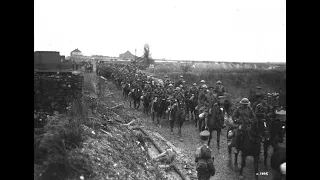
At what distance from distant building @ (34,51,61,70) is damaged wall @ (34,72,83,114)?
164 cm

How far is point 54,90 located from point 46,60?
2393mm

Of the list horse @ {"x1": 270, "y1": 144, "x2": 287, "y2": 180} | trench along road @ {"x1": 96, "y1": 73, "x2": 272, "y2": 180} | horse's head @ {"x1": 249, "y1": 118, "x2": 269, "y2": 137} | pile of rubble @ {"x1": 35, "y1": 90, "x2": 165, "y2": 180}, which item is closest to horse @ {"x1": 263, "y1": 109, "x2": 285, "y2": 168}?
horse's head @ {"x1": 249, "y1": 118, "x2": 269, "y2": 137}

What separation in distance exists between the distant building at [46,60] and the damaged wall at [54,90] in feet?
5.37

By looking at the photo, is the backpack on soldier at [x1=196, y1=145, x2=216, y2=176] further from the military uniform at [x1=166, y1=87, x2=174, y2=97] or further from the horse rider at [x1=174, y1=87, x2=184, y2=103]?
the military uniform at [x1=166, y1=87, x2=174, y2=97]

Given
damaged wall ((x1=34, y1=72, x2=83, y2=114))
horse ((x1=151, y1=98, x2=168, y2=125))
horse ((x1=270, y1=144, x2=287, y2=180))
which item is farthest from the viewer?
horse ((x1=151, y1=98, x2=168, y2=125))

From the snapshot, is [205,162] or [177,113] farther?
[177,113]

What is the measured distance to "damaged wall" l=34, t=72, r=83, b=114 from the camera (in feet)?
31.5

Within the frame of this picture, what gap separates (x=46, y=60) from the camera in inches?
466

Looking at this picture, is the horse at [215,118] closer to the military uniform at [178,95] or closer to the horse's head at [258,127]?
the horse's head at [258,127]

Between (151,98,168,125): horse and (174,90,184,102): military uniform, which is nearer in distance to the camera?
(174,90,184,102): military uniform

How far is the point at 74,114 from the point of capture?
8.75 m

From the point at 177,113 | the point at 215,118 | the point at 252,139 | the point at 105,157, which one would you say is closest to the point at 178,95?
the point at 177,113

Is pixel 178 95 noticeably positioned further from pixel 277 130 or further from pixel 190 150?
pixel 277 130
